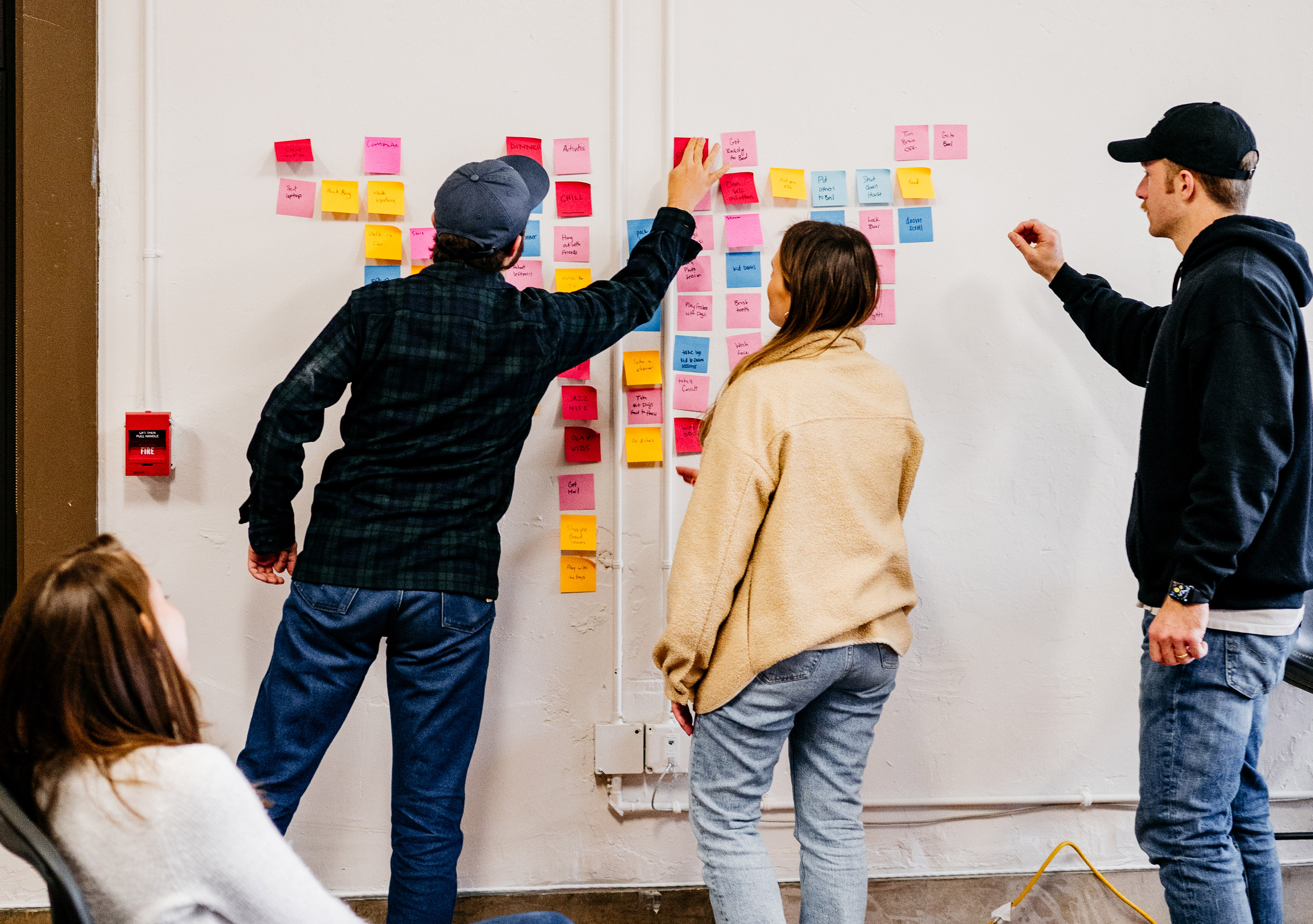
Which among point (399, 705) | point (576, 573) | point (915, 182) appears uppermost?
point (915, 182)

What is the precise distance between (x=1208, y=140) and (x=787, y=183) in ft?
2.66

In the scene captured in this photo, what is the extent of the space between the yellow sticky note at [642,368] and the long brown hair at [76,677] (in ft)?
4.26

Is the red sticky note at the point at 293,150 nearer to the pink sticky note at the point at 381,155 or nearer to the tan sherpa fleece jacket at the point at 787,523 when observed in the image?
the pink sticky note at the point at 381,155

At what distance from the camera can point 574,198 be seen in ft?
6.65

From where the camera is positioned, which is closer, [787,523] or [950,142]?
[787,523]

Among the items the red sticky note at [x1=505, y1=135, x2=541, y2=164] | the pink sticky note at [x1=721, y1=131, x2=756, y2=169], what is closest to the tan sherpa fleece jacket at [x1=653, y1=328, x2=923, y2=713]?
the pink sticky note at [x1=721, y1=131, x2=756, y2=169]

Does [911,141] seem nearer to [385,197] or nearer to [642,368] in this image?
[642,368]

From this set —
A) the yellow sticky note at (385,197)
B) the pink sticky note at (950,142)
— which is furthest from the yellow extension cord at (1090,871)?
the yellow sticky note at (385,197)

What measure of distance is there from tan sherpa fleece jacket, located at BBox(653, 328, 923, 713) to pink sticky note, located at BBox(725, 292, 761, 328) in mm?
589

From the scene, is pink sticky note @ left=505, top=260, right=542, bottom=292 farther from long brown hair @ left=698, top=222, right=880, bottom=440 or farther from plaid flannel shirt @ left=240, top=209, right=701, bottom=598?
long brown hair @ left=698, top=222, right=880, bottom=440

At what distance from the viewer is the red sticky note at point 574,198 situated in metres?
2.02

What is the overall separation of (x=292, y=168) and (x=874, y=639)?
1538mm

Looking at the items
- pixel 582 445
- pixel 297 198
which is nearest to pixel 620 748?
pixel 582 445

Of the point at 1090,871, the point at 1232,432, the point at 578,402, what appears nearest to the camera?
the point at 1232,432
